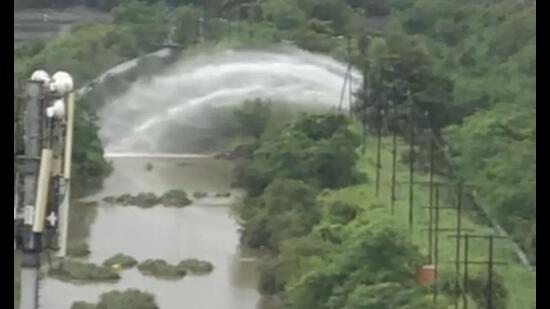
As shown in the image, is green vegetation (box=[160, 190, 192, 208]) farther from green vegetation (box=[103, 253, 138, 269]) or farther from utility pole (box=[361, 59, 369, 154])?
utility pole (box=[361, 59, 369, 154])

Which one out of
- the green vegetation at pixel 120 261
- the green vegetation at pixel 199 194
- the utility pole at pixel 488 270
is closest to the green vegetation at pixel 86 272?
the green vegetation at pixel 120 261

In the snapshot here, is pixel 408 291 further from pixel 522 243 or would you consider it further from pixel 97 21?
pixel 97 21

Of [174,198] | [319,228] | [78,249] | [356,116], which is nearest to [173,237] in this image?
Answer: [174,198]

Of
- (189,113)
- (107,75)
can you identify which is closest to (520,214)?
(189,113)

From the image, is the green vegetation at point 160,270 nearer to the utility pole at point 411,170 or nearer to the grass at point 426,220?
the grass at point 426,220

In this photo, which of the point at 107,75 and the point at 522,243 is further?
the point at 107,75

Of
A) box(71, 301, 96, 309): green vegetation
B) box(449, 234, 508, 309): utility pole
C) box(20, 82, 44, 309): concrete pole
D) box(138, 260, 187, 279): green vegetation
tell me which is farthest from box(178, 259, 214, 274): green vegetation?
box(20, 82, 44, 309): concrete pole
